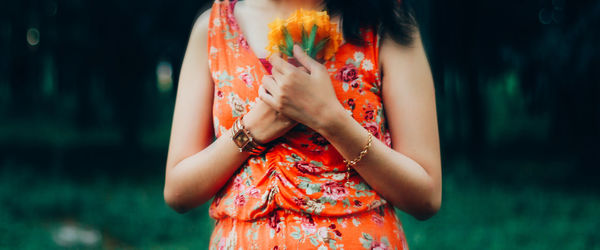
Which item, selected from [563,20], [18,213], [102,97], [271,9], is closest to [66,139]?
[102,97]

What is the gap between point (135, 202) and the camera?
8133 mm

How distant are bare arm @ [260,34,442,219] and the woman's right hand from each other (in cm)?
3

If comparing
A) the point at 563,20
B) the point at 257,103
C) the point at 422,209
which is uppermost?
the point at 257,103

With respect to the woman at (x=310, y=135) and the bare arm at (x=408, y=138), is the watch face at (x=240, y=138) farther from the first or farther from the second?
the bare arm at (x=408, y=138)

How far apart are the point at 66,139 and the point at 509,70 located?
32.8ft

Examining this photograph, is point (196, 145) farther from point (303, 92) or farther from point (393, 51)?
point (393, 51)

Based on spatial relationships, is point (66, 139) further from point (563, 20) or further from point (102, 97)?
point (563, 20)

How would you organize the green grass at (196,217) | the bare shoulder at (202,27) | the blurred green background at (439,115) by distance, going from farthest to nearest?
the blurred green background at (439,115) → the green grass at (196,217) → the bare shoulder at (202,27)

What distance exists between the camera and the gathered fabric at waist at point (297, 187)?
1.47 meters

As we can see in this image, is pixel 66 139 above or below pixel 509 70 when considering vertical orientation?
below

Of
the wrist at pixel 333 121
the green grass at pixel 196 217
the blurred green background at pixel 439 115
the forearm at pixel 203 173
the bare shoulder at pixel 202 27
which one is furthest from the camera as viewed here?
the blurred green background at pixel 439 115

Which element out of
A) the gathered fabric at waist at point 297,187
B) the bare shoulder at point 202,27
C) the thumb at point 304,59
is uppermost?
the bare shoulder at point 202,27

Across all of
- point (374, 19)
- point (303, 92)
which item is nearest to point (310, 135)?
point (303, 92)

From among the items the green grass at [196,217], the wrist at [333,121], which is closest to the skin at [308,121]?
the wrist at [333,121]
